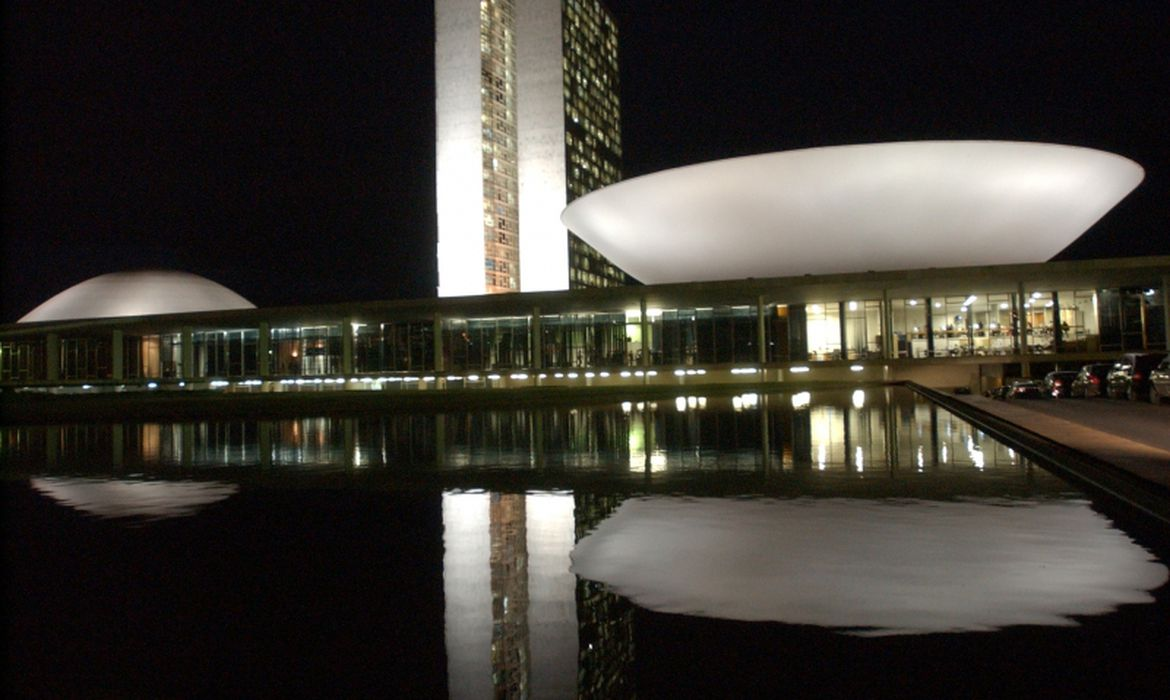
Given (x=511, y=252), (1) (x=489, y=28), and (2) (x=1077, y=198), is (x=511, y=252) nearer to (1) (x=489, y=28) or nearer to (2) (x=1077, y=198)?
(1) (x=489, y=28)

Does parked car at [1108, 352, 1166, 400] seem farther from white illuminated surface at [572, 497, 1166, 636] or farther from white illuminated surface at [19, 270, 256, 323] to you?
white illuminated surface at [19, 270, 256, 323]

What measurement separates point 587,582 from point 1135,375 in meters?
20.9

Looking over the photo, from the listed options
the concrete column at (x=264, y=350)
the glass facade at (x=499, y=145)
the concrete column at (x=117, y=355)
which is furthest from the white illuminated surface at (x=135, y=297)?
the glass facade at (x=499, y=145)

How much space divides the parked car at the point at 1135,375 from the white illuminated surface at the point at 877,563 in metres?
16.9

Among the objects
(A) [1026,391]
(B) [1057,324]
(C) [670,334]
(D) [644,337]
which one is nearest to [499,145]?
(C) [670,334]

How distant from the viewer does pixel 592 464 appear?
1119 cm

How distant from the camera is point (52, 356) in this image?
48.4 metres

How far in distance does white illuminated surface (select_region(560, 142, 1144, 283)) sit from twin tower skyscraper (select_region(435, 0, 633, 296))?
49774mm

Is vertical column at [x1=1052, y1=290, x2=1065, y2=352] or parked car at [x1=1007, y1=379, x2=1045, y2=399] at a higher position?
vertical column at [x1=1052, y1=290, x2=1065, y2=352]

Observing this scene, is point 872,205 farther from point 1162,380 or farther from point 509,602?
point 509,602

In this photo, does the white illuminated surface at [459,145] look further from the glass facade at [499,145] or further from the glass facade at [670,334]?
the glass facade at [670,334]

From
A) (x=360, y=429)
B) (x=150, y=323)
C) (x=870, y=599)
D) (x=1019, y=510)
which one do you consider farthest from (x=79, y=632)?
(x=150, y=323)

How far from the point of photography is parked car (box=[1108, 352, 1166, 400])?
72.6 feet

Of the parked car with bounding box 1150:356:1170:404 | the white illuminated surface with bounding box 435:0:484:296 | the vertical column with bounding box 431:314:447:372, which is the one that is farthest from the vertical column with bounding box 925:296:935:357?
the white illuminated surface with bounding box 435:0:484:296
